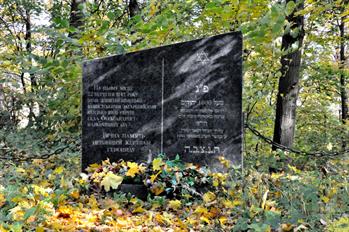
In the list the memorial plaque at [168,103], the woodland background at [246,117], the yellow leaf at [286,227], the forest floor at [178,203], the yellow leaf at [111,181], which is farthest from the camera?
the memorial plaque at [168,103]

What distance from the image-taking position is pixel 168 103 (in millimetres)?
5605

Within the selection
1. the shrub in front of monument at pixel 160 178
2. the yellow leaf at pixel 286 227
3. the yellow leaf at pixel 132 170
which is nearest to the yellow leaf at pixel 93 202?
the shrub in front of monument at pixel 160 178

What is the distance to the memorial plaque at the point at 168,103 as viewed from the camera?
18.1 feet

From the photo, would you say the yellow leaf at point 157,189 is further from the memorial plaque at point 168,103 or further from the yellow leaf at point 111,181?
the memorial plaque at point 168,103

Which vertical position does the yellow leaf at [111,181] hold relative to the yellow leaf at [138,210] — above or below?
above

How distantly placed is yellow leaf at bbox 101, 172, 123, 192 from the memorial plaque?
1.05 m

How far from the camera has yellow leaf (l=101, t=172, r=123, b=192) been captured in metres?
4.48

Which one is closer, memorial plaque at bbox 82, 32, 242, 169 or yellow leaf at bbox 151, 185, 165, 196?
yellow leaf at bbox 151, 185, 165, 196

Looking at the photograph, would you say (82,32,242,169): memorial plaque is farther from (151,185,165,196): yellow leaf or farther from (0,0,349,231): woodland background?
(151,185,165,196): yellow leaf

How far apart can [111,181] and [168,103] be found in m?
1.57

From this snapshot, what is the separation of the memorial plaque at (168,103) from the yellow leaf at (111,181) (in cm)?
105

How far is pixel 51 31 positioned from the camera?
6.15 meters

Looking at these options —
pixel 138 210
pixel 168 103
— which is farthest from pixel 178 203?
pixel 168 103

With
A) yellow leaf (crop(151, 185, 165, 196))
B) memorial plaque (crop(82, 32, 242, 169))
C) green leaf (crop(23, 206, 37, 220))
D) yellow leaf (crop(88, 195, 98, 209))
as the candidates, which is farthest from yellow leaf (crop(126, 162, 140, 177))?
green leaf (crop(23, 206, 37, 220))
